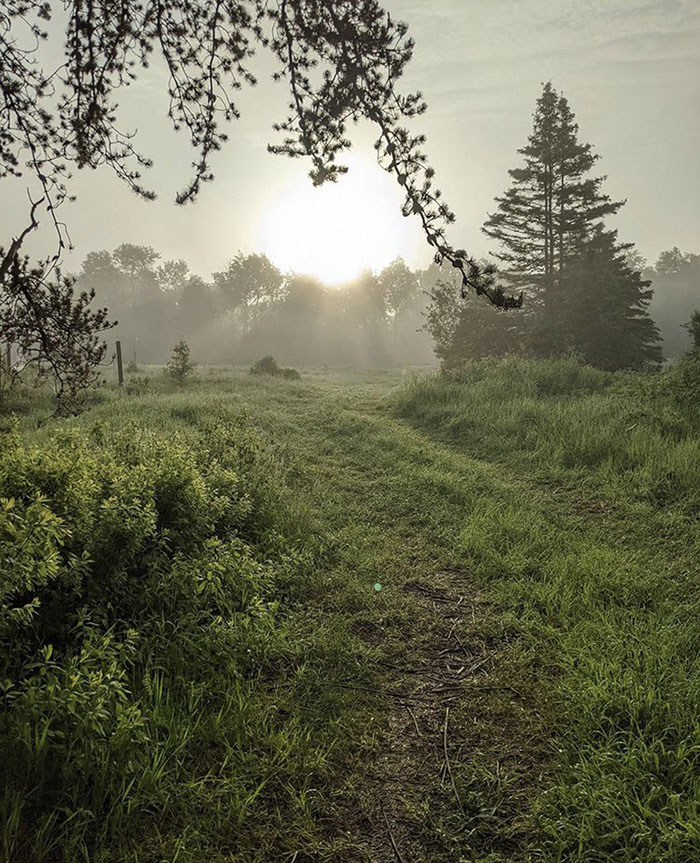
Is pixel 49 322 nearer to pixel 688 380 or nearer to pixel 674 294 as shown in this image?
pixel 688 380

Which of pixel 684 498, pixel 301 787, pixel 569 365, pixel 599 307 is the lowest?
pixel 301 787

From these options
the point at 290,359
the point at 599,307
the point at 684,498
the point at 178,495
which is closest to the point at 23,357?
the point at 178,495

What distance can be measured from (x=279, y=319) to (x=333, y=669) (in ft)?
231

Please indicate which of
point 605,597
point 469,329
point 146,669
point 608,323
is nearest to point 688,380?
point 605,597

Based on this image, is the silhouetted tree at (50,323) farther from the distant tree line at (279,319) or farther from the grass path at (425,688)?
the distant tree line at (279,319)

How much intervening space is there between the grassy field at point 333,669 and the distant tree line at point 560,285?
17.5m

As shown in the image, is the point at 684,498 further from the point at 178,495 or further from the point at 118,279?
the point at 118,279

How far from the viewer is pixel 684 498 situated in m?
6.02

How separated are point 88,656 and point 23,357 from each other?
272 cm

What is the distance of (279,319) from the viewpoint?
70812 mm

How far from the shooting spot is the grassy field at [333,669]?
2242mm

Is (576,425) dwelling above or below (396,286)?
below

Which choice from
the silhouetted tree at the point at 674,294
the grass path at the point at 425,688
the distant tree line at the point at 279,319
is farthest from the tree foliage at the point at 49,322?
the distant tree line at the point at 279,319

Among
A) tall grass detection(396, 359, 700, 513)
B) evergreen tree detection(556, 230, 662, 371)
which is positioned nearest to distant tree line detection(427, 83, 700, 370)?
evergreen tree detection(556, 230, 662, 371)
